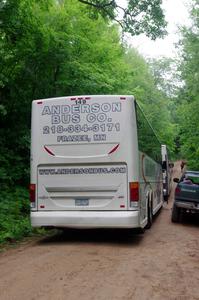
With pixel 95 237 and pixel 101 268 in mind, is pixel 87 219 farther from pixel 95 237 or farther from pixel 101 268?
pixel 101 268

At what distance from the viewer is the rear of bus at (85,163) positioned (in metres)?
11.1

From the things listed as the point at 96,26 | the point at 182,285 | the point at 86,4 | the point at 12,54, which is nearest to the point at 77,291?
the point at 182,285

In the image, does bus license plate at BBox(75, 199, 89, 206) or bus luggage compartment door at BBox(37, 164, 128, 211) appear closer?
bus luggage compartment door at BBox(37, 164, 128, 211)

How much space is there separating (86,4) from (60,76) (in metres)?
3.23

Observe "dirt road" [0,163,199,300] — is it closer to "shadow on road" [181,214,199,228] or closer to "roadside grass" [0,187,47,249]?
"roadside grass" [0,187,47,249]

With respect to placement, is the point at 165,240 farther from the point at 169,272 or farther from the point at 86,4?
the point at 86,4

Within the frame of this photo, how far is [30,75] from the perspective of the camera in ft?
63.8

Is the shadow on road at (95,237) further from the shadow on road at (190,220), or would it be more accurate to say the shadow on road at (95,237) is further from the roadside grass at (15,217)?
the shadow on road at (190,220)

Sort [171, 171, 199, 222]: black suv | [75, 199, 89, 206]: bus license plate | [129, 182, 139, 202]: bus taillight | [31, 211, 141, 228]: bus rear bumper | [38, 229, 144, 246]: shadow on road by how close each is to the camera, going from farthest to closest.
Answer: [171, 171, 199, 222]: black suv → [38, 229, 144, 246]: shadow on road → [75, 199, 89, 206]: bus license plate → [129, 182, 139, 202]: bus taillight → [31, 211, 141, 228]: bus rear bumper

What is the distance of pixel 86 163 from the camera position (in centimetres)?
1125

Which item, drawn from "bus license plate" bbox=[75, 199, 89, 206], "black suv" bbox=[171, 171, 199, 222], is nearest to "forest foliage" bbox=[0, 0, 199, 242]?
"bus license plate" bbox=[75, 199, 89, 206]

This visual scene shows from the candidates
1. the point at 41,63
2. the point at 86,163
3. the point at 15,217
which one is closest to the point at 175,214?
the point at 15,217

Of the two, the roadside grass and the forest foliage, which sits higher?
the forest foliage

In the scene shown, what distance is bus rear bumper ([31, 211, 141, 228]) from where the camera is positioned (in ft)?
35.6
